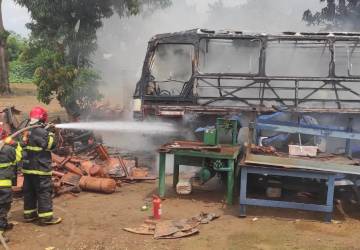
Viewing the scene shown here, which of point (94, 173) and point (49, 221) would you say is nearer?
point (49, 221)

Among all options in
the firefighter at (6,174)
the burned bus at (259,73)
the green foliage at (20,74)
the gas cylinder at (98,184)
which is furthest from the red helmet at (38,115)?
the green foliage at (20,74)

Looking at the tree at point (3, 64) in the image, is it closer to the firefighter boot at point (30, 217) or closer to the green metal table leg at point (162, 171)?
the green metal table leg at point (162, 171)

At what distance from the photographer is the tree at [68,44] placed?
1412cm

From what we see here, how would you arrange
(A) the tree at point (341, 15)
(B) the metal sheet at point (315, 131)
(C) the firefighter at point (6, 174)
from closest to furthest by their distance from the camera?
(C) the firefighter at point (6, 174)
(B) the metal sheet at point (315, 131)
(A) the tree at point (341, 15)

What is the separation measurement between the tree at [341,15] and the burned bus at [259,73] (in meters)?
8.71

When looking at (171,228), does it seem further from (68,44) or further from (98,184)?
(68,44)

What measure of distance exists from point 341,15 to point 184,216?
1408 cm

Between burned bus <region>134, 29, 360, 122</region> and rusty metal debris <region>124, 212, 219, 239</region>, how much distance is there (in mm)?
3522

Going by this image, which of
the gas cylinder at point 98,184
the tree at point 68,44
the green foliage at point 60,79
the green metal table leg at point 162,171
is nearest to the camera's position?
the green metal table leg at point 162,171

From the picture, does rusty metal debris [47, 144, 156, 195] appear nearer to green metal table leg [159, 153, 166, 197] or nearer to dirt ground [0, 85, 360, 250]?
dirt ground [0, 85, 360, 250]

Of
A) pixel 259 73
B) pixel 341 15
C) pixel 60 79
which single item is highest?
pixel 341 15

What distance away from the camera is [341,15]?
18031 millimetres

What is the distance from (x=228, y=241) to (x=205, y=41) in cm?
510

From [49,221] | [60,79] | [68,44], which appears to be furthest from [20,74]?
[49,221]
